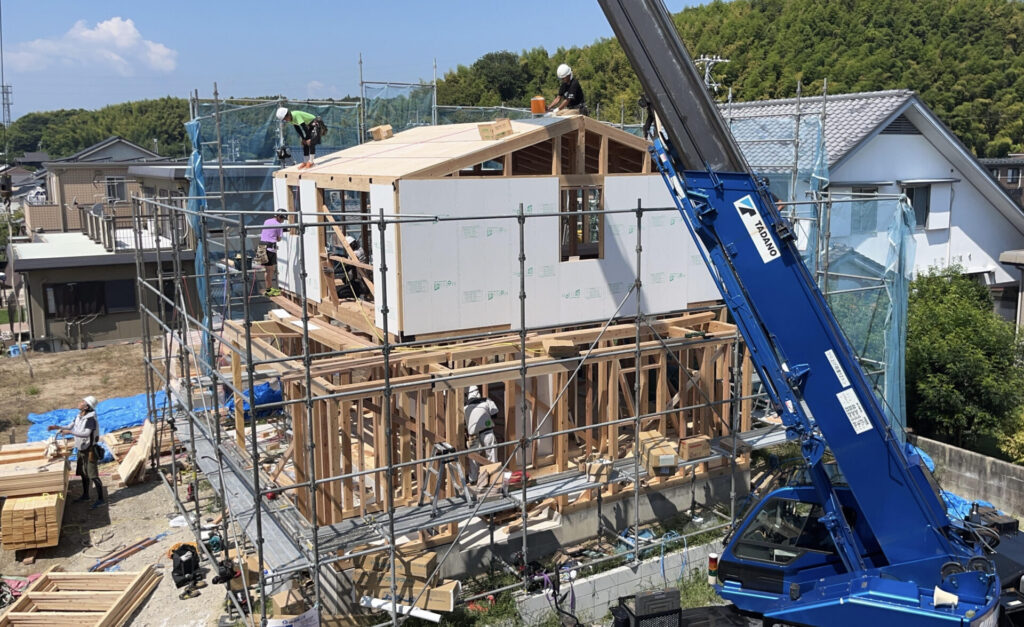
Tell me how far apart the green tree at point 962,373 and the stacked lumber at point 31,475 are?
46.0ft

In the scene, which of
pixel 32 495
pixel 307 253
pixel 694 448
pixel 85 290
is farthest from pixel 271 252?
pixel 85 290

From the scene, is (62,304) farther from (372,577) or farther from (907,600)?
(907,600)

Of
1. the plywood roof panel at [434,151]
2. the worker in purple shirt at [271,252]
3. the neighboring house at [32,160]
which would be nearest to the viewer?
the plywood roof panel at [434,151]

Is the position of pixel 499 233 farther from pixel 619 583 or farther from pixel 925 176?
pixel 925 176

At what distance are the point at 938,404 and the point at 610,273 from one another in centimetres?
679

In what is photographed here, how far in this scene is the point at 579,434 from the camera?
491 inches

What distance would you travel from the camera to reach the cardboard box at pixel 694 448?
11.4 m

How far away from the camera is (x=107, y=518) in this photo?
12750mm

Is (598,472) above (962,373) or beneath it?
beneath

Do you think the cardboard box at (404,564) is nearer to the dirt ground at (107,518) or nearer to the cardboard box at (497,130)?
the dirt ground at (107,518)

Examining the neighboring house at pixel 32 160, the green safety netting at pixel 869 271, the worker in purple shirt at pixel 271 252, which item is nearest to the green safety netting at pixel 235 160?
the worker in purple shirt at pixel 271 252

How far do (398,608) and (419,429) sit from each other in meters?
2.10

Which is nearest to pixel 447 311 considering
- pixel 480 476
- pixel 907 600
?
pixel 480 476

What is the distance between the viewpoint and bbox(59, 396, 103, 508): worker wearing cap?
1280cm
